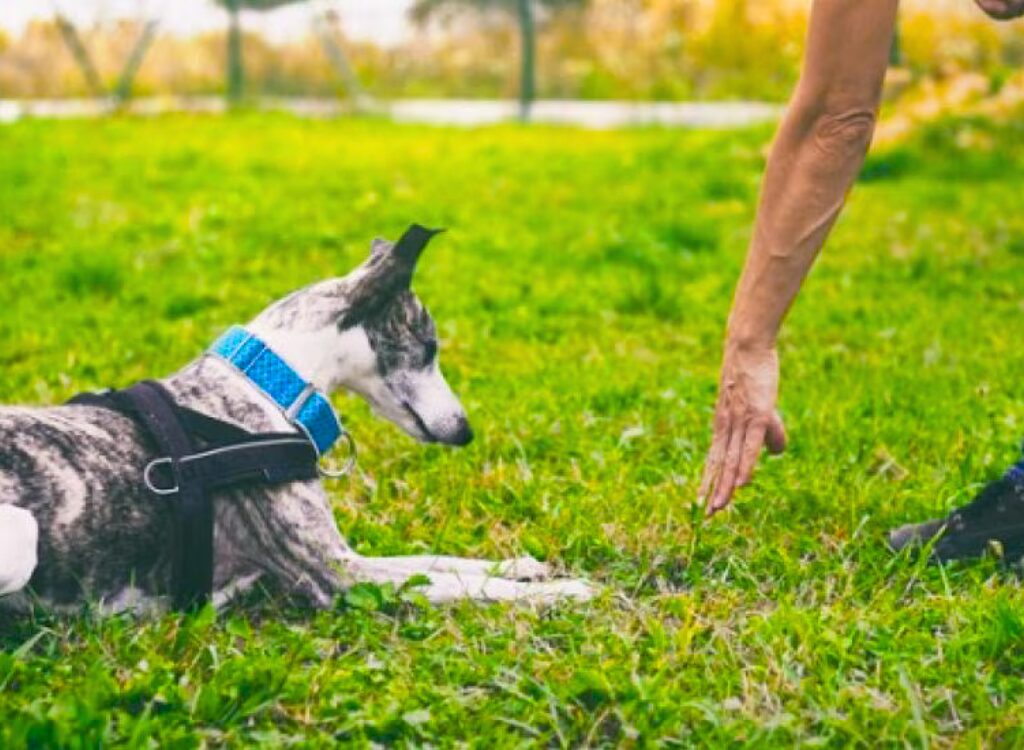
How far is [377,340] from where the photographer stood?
320 cm

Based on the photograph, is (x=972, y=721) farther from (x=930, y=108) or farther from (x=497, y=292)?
(x=930, y=108)

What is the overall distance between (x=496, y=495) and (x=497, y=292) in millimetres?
2632

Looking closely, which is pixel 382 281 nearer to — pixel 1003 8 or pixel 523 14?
pixel 1003 8

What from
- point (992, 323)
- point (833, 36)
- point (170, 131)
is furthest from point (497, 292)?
point (170, 131)

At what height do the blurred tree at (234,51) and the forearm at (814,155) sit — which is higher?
the forearm at (814,155)

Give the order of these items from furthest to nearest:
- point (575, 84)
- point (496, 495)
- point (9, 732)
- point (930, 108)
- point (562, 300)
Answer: point (575, 84) → point (930, 108) → point (562, 300) → point (496, 495) → point (9, 732)

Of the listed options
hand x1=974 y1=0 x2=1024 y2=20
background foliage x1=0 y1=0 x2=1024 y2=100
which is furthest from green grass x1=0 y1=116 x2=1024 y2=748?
background foliage x1=0 y1=0 x2=1024 y2=100

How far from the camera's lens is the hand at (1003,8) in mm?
2951

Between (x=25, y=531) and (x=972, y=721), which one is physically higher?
(x=25, y=531)

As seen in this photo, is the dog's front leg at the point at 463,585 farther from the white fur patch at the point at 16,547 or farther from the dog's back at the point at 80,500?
the white fur patch at the point at 16,547

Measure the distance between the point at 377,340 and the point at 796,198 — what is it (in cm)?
101

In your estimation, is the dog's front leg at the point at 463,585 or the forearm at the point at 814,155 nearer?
the forearm at the point at 814,155

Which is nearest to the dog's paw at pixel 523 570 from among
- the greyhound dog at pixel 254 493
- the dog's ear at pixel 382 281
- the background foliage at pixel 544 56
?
the greyhound dog at pixel 254 493

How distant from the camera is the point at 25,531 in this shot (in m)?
2.71
